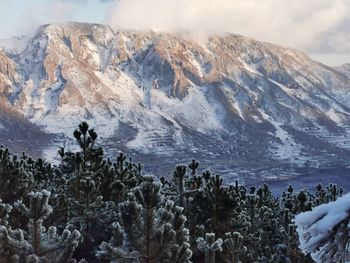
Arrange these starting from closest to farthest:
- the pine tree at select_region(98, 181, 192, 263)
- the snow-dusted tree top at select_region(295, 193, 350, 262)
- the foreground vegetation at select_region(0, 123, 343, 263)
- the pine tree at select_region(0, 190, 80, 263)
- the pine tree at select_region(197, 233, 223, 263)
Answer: the snow-dusted tree top at select_region(295, 193, 350, 262) → the pine tree at select_region(0, 190, 80, 263) → the pine tree at select_region(98, 181, 192, 263) → the foreground vegetation at select_region(0, 123, 343, 263) → the pine tree at select_region(197, 233, 223, 263)

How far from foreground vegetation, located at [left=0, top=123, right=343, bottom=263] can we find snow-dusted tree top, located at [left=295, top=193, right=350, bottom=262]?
606cm

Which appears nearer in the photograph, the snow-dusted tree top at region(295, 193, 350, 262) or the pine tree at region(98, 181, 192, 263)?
the snow-dusted tree top at region(295, 193, 350, 262)

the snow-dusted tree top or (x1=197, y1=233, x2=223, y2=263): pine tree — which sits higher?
the snow-dusted tree top

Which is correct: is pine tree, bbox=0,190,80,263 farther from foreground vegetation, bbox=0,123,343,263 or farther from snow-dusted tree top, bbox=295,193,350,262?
snow-dusted tree top, bbox=295,193,350,262

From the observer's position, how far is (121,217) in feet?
39.6

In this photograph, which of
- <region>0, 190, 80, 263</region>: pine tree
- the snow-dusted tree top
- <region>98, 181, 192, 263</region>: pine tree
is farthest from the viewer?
<region>98, 181, 192, 263</region>: pine tree

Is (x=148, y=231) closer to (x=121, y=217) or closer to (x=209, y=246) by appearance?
(x=121, y=217)

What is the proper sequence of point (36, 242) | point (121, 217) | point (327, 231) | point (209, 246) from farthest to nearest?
point (209, 246)
point (121, 217)
point (36, 242)
point (327, 231)

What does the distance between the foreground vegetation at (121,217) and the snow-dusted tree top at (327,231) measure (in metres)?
6.06

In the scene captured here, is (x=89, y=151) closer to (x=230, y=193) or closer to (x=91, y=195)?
(x=91, y=195)

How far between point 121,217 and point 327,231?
7.46 metres

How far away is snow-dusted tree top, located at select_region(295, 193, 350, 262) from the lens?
524 cm

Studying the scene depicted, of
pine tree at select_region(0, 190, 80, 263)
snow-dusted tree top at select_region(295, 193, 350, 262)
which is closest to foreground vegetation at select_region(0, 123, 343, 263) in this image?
pine tree at select_region(0, 190, 80, 263)

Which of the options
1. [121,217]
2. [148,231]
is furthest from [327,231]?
[121,217]
